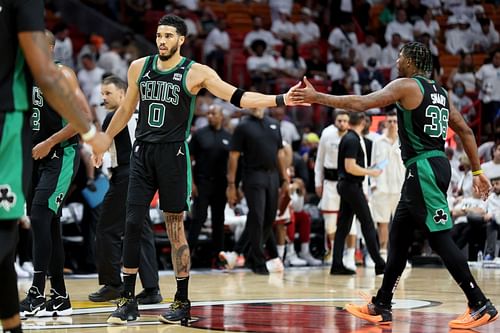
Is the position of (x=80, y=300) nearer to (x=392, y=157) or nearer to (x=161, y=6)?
(x=392, y=157)

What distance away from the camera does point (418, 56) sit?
7285mm

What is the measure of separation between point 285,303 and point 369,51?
504 inches

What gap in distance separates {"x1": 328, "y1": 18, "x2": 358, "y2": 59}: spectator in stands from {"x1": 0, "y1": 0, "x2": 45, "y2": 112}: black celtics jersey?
16.0 metres

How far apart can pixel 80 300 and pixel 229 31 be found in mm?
13005

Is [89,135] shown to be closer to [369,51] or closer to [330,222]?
[330,222]

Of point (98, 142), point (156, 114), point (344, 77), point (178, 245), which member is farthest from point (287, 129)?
point (98, 142)

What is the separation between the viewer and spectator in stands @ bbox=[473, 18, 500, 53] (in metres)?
20.5

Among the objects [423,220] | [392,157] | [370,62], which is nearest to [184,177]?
[423,220]

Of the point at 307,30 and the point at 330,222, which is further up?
the point at 307,30

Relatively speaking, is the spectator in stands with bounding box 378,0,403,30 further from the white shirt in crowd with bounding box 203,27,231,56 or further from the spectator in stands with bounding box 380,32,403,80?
the white shirt in crowd with bounding box 203,27,231,56

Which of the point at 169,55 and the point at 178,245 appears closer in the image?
the point at 169,55

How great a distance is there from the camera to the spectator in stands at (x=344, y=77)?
18.8m

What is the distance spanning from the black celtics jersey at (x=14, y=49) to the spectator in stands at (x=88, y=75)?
1234cm

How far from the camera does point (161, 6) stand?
2131cm
